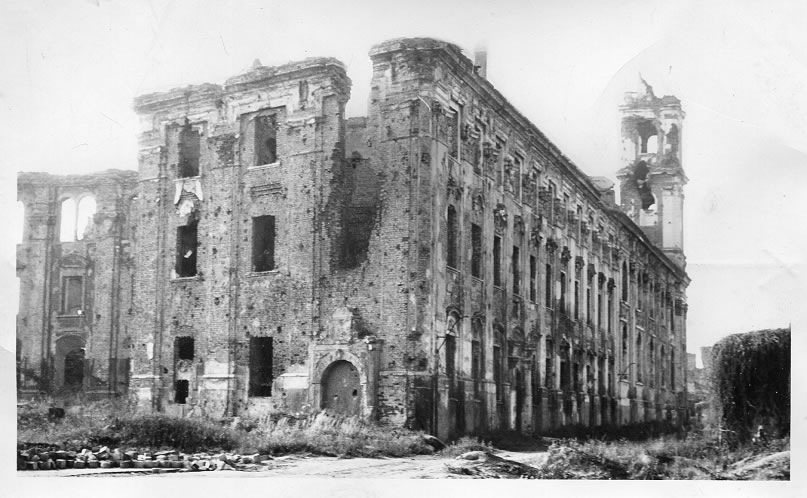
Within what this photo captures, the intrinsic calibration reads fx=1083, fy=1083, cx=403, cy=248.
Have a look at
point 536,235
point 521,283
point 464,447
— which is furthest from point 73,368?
point 536,235

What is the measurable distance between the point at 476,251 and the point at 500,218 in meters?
1.13

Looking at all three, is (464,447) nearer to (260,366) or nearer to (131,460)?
(260,366)

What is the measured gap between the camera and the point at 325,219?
1648cm

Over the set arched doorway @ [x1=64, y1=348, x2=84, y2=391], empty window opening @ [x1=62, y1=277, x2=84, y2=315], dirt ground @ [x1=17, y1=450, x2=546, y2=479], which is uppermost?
empty window opening @ [x1=62, y1=277, x2=84, y2=315]

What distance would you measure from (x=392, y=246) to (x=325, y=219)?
1.11 meters

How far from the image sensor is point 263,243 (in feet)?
56.0

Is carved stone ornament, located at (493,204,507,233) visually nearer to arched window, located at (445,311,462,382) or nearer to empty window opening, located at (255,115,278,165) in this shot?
arched window, located at (445,311,462,382)

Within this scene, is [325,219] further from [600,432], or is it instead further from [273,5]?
[600,432]

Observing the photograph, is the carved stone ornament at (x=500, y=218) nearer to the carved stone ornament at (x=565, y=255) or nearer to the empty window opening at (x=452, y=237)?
the empty window opening at (x=452, y=237)

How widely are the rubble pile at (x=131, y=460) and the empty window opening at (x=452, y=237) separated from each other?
169 inches

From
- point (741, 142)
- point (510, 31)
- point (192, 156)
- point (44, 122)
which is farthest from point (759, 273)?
point (44, 122)

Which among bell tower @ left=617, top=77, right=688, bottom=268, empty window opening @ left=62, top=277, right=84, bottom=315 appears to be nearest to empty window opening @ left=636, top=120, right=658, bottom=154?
bell tower @ left=617, top=77, right=688, bottom=268

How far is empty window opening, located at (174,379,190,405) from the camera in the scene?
55.7ft

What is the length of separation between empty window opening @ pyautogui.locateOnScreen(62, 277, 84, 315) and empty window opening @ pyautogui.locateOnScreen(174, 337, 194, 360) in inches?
66.8
